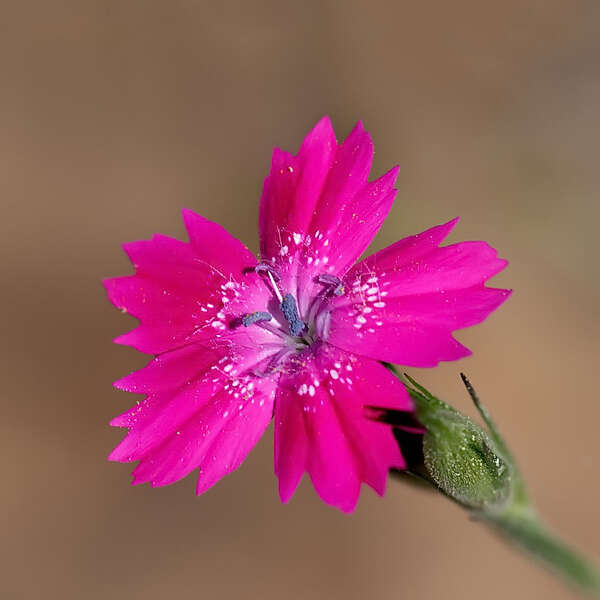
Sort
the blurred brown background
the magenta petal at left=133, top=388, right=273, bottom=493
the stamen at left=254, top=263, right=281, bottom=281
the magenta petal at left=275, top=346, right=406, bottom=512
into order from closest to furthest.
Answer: the magenta petal at left=275, top=346, right=406, bottom=512 → the magenta petal at left=133, top=388, right=273, bottom=493 → the stamen at left=254, top=263, right=281, bottom=281 → the blurred brown background

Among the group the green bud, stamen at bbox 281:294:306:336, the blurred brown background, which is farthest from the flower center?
the blurred brown background

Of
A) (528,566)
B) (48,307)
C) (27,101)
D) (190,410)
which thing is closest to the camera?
(190,410)

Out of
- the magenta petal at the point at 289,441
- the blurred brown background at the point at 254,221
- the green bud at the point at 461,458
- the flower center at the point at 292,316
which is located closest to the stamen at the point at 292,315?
the flower center at the point at 292,316

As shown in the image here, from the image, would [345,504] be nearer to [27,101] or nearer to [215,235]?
[215,235]

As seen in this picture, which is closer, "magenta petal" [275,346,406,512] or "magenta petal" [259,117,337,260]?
"magenta petal" [275,346,406,512]

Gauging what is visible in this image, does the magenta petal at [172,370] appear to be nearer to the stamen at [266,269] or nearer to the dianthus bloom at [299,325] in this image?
the dianthus bloom at [299,325]

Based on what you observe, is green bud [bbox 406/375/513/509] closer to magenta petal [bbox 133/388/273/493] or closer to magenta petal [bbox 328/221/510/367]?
magenta petal [bbox 328/221/510/367]

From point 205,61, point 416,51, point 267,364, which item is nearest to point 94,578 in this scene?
point 267,364
